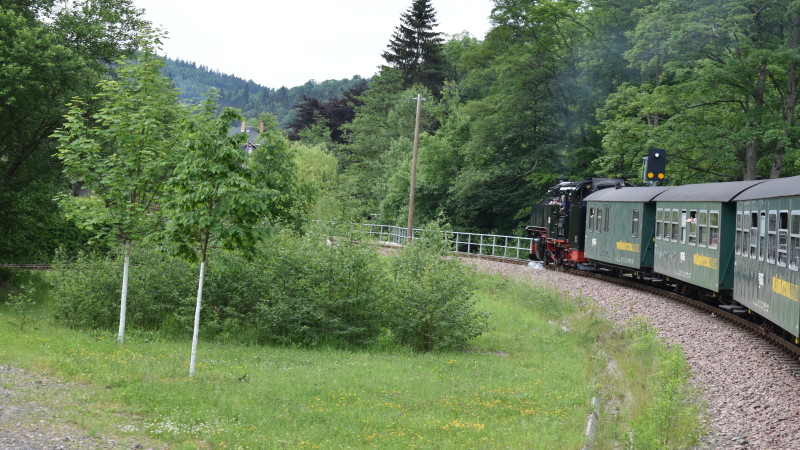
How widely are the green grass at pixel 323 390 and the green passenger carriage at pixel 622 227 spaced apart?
5602 mm

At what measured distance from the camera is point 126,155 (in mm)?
17219

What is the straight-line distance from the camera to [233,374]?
14.0m

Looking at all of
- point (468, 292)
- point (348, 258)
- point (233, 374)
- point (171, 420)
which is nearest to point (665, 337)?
point (468, 292)

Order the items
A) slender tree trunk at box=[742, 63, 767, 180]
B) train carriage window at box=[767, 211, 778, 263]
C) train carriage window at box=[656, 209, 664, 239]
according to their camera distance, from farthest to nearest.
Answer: slender tree trunk at box=[742, 63, 767, 180] < train carriage window at box=[656, 209, 664, 239] < train carriage window at box=[767, 211, 778, 263]

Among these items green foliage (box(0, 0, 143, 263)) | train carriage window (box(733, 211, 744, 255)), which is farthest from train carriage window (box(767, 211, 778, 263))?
green foliage (box(0, 0, 143, 263))

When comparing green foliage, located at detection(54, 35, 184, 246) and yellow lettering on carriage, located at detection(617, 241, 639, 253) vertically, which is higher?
green foliage, located at detection(54, 35, 184, 246)

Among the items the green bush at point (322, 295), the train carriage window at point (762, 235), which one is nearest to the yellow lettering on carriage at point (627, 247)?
the green bush at point (322, 295)

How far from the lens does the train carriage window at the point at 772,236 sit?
1326 centimetres

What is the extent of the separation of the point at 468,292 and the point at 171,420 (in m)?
9.63

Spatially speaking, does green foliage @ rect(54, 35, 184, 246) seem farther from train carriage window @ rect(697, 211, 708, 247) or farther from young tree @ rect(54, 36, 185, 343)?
train carriage window @ rect(697, 211, 708, 247)

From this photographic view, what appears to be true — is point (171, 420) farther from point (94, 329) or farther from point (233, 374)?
point (94, 329)

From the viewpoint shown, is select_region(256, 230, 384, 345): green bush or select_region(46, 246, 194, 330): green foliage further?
select_region(46, 246, 194, 330): green foliage

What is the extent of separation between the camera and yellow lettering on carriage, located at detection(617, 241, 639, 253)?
24.8m

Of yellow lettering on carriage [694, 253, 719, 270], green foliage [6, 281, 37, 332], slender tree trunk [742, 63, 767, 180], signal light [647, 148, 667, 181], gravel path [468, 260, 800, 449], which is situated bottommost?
green foliage [6, 281, 37, 332]
